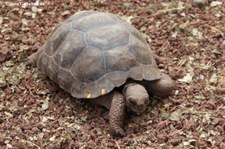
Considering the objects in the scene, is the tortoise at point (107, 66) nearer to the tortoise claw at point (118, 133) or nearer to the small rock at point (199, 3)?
the tortoise claw at point (118, 133)

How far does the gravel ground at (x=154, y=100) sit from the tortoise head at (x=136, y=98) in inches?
5.8

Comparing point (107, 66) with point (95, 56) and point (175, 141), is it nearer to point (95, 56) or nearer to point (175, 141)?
point (95, 56)

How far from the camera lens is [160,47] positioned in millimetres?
4602

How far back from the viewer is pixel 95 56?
153 inches

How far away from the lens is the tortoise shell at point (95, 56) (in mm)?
3840

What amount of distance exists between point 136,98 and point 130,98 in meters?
0.05

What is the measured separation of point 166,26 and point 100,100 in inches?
51.8

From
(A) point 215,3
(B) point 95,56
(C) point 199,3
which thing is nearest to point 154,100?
(B) point 95,56

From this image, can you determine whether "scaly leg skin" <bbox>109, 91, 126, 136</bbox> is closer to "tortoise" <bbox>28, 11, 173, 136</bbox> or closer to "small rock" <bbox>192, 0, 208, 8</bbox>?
"tortoise" <bbox>28, 11, 173, 136</bbox>

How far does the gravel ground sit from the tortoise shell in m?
0.21

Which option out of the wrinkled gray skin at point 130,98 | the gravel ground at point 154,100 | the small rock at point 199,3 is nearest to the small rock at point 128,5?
the gravel ground at point 154,100

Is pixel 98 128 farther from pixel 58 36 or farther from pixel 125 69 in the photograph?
pixel 58 36

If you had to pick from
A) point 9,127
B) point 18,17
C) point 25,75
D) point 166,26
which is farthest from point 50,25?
point 9,127

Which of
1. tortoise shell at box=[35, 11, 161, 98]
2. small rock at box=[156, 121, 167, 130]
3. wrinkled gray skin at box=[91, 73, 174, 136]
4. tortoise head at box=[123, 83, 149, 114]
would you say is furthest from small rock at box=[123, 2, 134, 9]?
small rock at box=[156, 121, 167, 130]
